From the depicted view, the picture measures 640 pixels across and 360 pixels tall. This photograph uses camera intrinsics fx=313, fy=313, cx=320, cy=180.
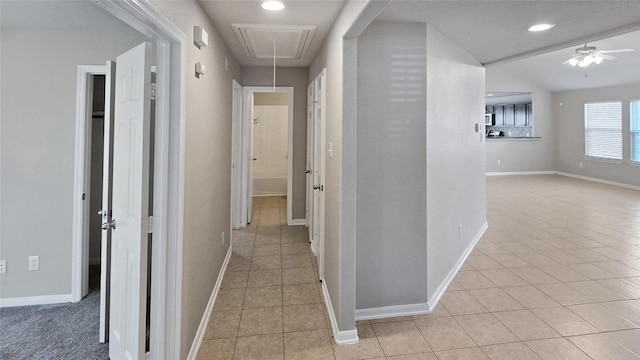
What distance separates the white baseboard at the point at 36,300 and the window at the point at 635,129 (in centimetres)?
1113

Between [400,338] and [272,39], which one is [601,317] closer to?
[400,338]

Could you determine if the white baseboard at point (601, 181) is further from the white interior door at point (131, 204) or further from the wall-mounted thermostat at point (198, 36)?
the white interior door at point (131, 204)

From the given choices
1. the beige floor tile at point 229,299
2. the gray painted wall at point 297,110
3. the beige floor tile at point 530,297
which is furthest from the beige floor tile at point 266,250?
the beige floor tile at point 530,297

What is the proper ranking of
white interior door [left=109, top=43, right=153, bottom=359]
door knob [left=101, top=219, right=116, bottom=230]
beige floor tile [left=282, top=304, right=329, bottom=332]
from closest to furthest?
white interior door [left=109, top=43, right=153, bottom=359], door knob [left=101, top=219, right=116, bottom=230], beige floor tile [left=282, top=304, right=329, bottom=332]

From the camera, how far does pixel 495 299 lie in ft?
8.98

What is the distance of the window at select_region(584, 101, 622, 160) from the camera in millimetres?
8055

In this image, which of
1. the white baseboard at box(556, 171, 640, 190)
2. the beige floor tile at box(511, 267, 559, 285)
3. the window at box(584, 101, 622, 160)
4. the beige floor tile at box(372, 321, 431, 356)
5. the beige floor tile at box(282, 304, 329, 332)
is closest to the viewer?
the beige floor tile at box(372, 321, 431, 356)

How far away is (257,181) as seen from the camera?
7.55 metres

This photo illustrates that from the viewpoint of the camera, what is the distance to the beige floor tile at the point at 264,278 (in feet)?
9.88

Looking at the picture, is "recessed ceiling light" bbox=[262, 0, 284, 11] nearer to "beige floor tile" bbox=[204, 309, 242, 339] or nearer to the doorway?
"beige floor tile" bbox=[204, 309, 242, 339]

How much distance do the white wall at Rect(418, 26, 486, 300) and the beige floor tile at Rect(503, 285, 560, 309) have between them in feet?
1.81

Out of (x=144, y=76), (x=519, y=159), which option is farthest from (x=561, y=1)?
(x=519, y=159)

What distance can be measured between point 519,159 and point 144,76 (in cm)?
1107

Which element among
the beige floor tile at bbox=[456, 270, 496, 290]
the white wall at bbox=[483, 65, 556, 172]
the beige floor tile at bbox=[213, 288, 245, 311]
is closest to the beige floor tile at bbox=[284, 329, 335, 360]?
the beige floor tile at bbox=[213, 288, 245, 311]
